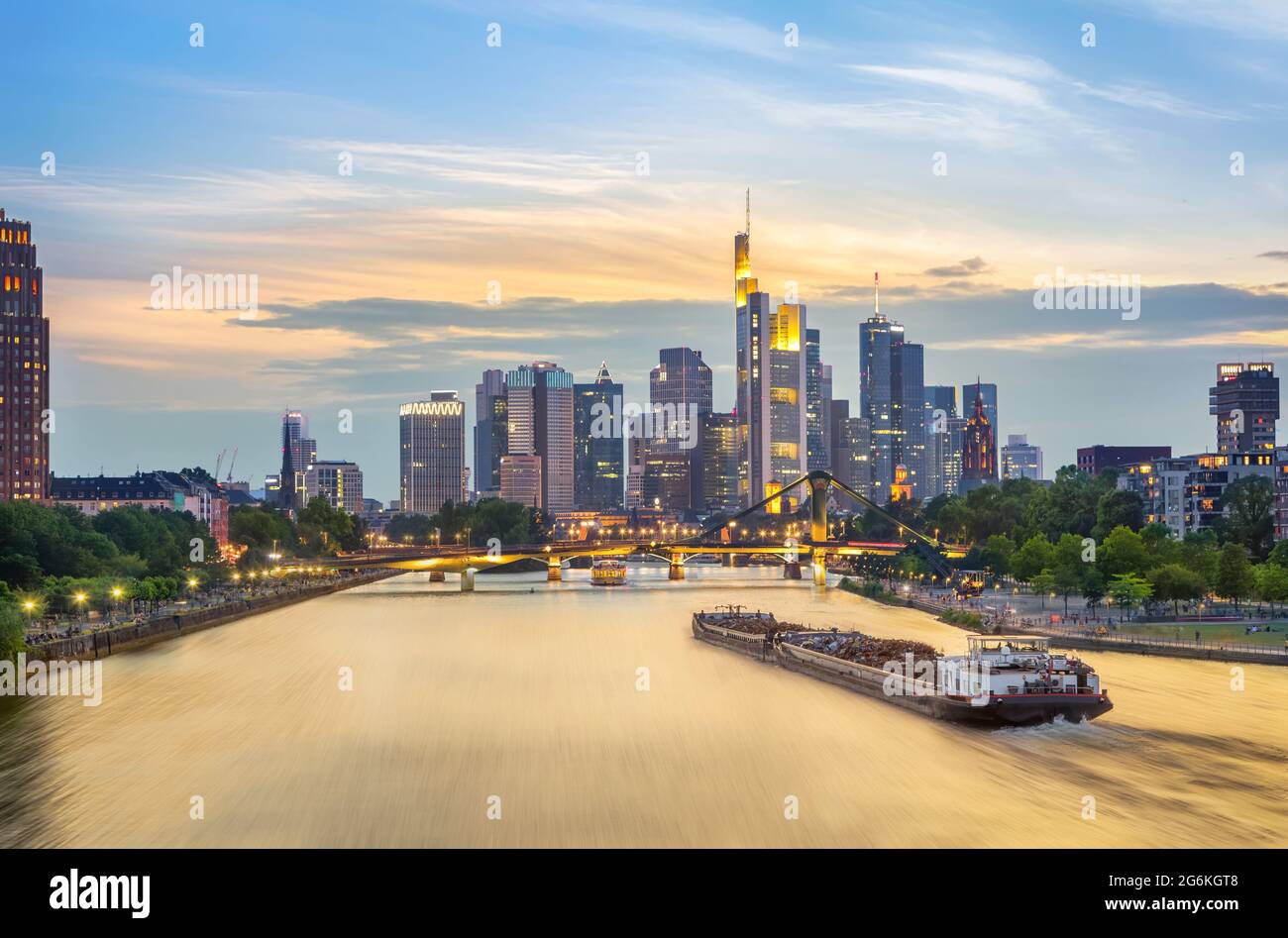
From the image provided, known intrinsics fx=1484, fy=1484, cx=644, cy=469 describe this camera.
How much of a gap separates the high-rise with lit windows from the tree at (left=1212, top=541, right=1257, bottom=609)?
11329 cm

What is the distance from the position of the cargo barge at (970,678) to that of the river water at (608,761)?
86 centimetres

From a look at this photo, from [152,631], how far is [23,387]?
248 feet

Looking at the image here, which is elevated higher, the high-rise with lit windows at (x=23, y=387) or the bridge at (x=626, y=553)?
the high-rise with lit windows at (x=23, y=387)

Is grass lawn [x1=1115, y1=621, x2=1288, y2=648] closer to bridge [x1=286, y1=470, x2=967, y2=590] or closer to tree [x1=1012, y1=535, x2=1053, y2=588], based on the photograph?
tree [x1=1012, y1=535, x2=1053, y2=588]

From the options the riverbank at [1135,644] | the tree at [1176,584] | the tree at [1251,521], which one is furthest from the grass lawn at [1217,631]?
the tree at [1251,521]

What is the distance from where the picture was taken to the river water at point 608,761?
3566cm

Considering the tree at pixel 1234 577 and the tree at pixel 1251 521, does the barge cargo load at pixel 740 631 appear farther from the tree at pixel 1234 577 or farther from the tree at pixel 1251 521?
the tree at pixel 1251 521

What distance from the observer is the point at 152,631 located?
88875 millimetres

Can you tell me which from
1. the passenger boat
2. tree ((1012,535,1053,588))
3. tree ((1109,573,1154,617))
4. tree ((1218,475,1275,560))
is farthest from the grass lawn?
the passenger boat

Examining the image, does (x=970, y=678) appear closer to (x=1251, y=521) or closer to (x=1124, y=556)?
(x=1124, y=556)

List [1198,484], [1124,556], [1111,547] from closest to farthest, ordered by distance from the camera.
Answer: [1124,556] < [1111,547] < [1198,484]

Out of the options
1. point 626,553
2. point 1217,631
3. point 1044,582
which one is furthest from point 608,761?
point 626,553
